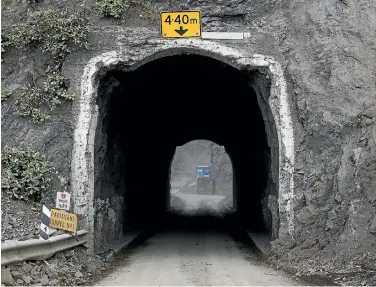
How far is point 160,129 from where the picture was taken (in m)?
21.0

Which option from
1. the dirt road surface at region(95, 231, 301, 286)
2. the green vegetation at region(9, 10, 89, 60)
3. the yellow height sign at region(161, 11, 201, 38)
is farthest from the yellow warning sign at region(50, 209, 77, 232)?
the yellow height sign at region(161, 11, 201, 38)

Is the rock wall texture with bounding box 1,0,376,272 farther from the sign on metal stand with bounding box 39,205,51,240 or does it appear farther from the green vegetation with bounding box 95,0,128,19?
the sign on metal stand with bounding box 39,205,51,240

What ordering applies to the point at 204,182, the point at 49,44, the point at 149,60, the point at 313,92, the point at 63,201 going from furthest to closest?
the point at 204,182 → the point at 149,60 → the point at 49,44 → the point at 313,92 → the point at 63,201

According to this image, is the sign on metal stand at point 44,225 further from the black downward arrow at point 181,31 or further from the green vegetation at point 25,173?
the black downward arrow at point 181,31

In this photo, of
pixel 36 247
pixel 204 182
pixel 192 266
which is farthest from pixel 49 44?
pixel 204 182

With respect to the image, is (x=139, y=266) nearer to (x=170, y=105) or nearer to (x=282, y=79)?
(x=282, y=79)

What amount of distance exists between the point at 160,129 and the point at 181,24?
32.0 ft

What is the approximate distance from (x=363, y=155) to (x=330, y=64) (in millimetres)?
2298

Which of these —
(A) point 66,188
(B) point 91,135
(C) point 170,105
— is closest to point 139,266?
(A) point 66,188

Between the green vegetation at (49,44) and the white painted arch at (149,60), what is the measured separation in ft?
1.95

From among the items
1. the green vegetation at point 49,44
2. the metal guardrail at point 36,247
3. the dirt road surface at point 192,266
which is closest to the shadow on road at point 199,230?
the dirt road surface at point 192,266

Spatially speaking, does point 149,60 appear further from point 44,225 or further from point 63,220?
point 44,225

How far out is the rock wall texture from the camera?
33.9 feet

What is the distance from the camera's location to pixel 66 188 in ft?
35.5
